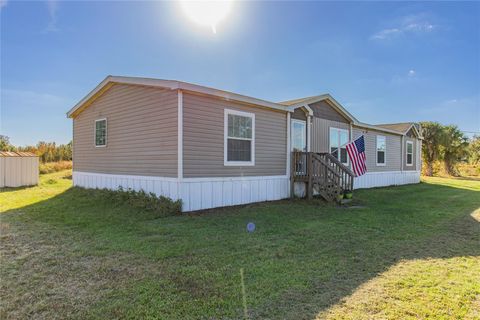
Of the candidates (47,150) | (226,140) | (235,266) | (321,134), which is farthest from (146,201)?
(47,150)

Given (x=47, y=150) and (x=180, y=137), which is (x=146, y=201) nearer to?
(x=180, y=137)

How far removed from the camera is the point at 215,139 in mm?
7543

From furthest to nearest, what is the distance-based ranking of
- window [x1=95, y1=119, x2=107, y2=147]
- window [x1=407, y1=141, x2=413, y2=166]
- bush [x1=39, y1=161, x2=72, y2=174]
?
window [x1=407, y1=141, x2=413, y2=166] < bush [x1=39, y1=161, x2=72, y2=174] < window [x1=95, y1=119, x2=107, y2=147]

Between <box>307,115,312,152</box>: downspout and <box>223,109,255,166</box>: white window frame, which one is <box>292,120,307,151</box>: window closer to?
<box>307,115,312,152</box>: downspout

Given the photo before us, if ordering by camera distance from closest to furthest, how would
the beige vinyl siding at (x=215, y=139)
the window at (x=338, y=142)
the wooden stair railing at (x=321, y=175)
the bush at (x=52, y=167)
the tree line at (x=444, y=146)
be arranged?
the beige vinyl siding at (x=215, y=139) → the wooden stair railing at (x=321, y=175) → the window at (x=338, y=142) → the bush at (x=52, y=167) → the tree line at (x=444, y=146)

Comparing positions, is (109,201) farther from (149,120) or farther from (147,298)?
(147,298)

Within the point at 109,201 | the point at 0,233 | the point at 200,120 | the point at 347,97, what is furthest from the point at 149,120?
the point at 347,97

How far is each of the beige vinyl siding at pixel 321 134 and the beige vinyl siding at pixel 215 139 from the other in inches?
82.6

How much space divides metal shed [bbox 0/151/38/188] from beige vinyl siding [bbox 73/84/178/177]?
119 inches

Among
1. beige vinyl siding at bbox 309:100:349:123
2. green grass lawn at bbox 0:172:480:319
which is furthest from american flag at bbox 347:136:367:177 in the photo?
green grass lawn at bbox 0:172:480:319

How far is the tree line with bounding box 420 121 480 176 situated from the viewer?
79.2 feet

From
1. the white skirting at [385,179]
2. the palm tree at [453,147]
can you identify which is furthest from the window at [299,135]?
the palm tree at [453,147]

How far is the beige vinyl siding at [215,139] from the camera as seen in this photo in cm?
697

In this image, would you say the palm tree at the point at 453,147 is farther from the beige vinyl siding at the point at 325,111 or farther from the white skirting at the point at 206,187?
the white skirting at the point at 206,187
